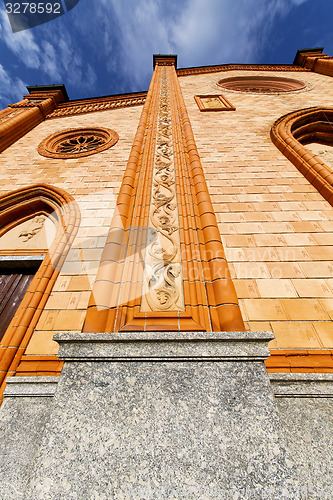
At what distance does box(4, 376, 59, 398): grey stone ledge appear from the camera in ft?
6.21

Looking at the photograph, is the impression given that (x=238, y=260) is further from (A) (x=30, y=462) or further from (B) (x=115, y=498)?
(A) (x=30, y=462)

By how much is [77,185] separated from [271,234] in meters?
4.00

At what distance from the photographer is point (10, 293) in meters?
3.52

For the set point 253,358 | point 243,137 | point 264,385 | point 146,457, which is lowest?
point 146,457

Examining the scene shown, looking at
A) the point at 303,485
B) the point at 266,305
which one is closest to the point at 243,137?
the point at 266,305

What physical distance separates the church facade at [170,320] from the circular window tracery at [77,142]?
51 centimetres

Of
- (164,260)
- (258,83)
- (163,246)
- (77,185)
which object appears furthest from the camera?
(258,83)

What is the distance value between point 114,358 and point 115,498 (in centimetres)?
64

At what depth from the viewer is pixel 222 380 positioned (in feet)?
4.75

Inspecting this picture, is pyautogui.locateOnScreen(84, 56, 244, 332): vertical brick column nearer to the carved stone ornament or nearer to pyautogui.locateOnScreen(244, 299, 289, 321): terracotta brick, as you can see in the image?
the carved stone ornament

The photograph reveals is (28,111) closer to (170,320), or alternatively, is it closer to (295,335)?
(170,320)

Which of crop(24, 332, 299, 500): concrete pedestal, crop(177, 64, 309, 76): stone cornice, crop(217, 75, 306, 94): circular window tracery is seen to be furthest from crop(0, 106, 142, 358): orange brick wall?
crop(217, 75, 306, 94): circular window tracery

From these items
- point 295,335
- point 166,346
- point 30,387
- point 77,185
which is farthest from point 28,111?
point 295,335

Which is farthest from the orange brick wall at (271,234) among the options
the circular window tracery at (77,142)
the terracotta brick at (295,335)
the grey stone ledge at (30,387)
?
the circular window tracery at (77,142)
